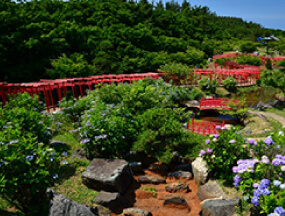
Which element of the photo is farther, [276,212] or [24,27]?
[24,27]

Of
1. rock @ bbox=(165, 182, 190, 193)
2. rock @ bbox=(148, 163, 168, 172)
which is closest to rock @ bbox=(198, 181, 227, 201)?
rock @ bbox=(165, 182, 190, 193)

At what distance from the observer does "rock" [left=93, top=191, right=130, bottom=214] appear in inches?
267

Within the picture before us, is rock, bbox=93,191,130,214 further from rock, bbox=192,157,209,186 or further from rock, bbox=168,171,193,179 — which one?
rock, bbox=192,157,209,186

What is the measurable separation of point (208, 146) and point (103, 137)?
3378 mm

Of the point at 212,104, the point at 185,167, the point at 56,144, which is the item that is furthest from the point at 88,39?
the point at 185,167

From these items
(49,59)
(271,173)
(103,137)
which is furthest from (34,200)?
(49,59)

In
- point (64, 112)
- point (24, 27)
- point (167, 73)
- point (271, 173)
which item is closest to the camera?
point (271, 173)

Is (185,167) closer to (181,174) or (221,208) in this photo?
(181,174)

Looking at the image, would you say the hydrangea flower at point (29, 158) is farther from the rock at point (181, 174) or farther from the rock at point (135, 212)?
the rock at point (181, 174)

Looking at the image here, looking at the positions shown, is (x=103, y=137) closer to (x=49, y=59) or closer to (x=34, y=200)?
(x=34, y=200)

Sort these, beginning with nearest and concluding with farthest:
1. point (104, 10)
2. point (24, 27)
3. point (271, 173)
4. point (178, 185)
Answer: point (271, 173) → point (178, 185) → point (24, 27) → point (104, 10)

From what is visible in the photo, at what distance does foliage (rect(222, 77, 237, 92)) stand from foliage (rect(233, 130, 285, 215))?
60.5 feet

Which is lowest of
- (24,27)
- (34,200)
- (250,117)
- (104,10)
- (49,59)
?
(250,117)

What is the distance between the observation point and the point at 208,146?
23.7 feet
